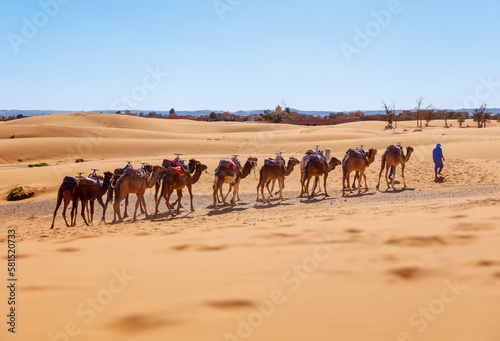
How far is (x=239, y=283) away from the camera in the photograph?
4.11 metres

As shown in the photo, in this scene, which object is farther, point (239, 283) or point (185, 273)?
point (185, 273)

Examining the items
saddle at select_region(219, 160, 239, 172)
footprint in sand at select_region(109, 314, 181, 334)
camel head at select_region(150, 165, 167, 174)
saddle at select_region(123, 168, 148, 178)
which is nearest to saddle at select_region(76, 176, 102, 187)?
saddle at select_region(123, 168, 148, 178)

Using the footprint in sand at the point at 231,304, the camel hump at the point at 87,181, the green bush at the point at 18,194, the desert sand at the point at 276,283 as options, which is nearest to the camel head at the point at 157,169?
the camel hump at the point at 87,181

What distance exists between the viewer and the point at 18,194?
1923cm

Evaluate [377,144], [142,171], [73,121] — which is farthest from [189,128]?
[142,171]

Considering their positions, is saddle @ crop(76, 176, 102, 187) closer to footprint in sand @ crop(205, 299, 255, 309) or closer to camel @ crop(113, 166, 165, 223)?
camel @ crop(113, 166, 165, 223)

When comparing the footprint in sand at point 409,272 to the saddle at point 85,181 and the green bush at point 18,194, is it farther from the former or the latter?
the green bush at point 18,194

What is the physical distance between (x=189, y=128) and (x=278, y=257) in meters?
68.1

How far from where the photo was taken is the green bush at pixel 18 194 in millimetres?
19083

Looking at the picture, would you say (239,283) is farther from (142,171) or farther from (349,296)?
(142,171)

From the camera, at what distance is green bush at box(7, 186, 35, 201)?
19.1 meters

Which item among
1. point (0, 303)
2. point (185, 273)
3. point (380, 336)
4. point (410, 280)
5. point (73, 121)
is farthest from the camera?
point (73, 121)

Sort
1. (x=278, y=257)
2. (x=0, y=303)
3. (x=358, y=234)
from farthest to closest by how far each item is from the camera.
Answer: (x=358, y=234)
(x=278, y=257)
(x=0, y=303)

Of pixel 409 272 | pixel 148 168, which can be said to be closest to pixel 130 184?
pixel 148 168
